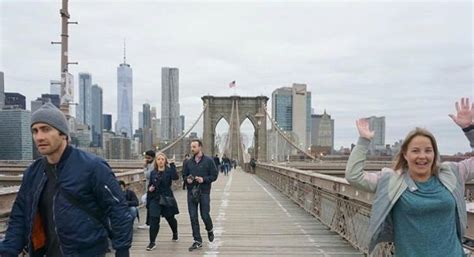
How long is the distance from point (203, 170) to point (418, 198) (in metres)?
5.56

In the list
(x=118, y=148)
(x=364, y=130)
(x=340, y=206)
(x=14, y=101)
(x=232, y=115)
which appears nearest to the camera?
(x=364, y=130)

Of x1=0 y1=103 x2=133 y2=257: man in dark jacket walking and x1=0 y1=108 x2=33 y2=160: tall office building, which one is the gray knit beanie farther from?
x1=0 y1=108 x2=33 y2=160: tall office building

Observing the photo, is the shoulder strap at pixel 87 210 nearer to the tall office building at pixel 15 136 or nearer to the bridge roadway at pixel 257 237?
the bridge roadway at pixel 257 237

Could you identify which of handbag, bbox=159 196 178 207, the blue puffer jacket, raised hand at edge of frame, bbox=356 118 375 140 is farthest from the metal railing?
handbag, bbox=159 196 178 207

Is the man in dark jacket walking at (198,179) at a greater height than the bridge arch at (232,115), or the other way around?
the bridge arch at (232,115)

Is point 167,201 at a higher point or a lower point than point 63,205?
lower

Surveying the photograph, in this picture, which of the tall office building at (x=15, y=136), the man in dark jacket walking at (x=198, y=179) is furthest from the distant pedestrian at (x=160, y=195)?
the tall office building at (x=15, y=136)

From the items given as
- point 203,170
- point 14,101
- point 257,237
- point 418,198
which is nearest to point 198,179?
point 203,170

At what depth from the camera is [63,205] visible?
2980 mm

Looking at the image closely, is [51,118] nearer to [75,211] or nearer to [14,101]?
[75,211]

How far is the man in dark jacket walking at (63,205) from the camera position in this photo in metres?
2.99

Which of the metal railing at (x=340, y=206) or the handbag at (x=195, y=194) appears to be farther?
the handbag at (x=195, y=194)

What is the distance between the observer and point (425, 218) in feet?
9.56

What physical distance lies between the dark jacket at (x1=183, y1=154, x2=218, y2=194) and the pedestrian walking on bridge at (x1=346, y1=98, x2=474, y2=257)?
511cm
